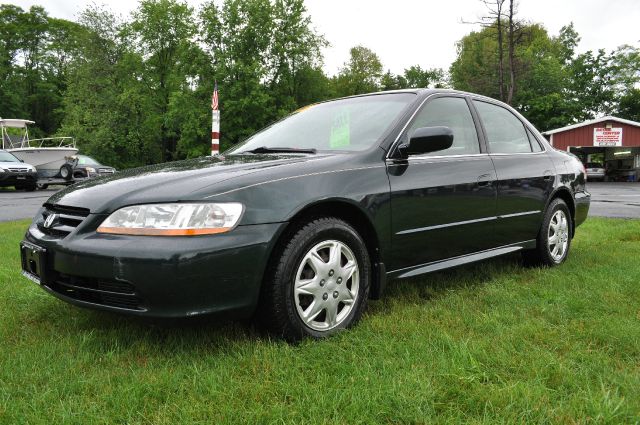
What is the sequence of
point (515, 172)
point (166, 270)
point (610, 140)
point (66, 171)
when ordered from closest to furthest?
1. point (166, 270)
2. point (515, 172)
3. point (66, 171)
4. point (610, 140)

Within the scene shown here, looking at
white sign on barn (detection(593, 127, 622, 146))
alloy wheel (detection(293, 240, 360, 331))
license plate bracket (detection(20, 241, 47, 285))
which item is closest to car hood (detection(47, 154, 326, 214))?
license plate bracket (detection(20, 241, 47, 285))

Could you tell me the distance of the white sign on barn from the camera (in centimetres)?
2944

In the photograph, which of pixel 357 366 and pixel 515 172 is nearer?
pixel 357 366

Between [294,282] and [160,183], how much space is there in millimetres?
792

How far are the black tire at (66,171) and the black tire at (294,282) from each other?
17940mm

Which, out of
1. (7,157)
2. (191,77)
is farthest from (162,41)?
(7,157)

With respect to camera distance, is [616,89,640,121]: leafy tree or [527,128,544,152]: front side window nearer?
[527,128,544,152]: front side window

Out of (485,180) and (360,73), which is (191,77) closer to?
(360,73)

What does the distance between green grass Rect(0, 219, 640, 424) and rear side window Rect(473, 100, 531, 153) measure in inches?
46.0

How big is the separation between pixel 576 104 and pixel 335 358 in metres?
45.1

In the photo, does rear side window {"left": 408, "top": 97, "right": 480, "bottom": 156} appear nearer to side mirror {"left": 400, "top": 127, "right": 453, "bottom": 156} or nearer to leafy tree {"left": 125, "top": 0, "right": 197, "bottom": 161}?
side mirror {"left": 400, "top": 127, "right": 453, "bottom": 156}

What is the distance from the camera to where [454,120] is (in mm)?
3676

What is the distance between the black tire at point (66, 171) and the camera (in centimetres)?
1830

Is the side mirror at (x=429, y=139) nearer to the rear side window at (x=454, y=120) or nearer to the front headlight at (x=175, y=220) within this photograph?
the rear side window at (x=454, y=120)
